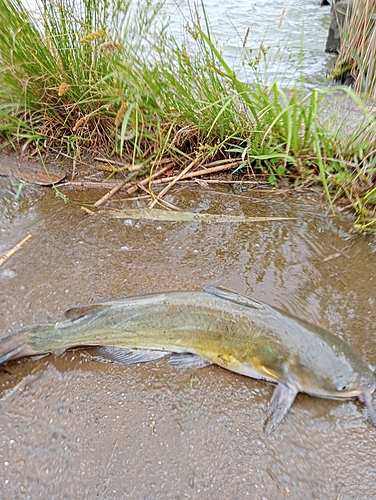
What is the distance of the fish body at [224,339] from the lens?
1.80 meters

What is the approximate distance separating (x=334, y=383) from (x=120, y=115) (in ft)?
7.01

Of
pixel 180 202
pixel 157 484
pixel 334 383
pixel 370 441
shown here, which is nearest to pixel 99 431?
pixel 157 484

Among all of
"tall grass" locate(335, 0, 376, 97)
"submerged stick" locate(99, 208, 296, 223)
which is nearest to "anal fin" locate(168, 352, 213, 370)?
"submerged stick" locate(99, 208, 296, 223)

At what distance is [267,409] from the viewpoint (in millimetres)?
1870

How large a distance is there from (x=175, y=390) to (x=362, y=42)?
339 cm

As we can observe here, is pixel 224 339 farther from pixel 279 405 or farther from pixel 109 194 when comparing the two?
pixel 109 194

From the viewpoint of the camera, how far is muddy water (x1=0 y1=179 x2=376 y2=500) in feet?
5.52

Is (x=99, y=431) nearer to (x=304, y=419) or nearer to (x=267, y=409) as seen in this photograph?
(x=267, y=409)

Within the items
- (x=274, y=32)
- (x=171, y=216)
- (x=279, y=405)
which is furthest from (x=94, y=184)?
(x=274, y=32)

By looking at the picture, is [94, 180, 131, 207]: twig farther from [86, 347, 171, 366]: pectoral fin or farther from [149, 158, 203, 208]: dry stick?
[86, 347, 171, 366]: pectoral fin

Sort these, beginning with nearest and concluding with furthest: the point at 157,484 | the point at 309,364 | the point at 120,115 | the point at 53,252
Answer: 1. the point at 157,484
2. the point at 309,364
3. the point at 53,252
4. the point at 120,115

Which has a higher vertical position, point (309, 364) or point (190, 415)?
point (309, 364)

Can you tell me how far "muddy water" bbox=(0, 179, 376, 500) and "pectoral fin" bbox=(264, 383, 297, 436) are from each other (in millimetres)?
37

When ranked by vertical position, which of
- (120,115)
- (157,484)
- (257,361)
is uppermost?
(120,115)
